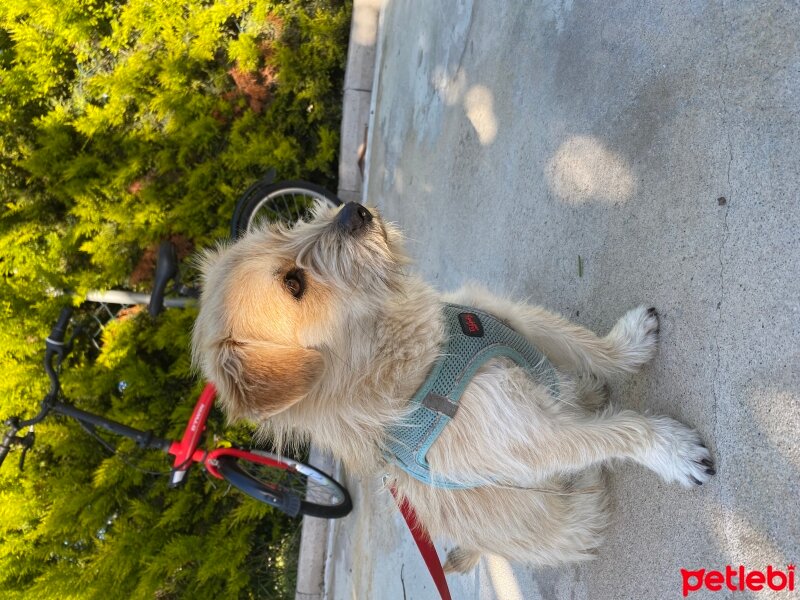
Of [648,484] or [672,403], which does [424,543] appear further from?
[672,403]

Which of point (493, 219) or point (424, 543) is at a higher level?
point (493, 219)

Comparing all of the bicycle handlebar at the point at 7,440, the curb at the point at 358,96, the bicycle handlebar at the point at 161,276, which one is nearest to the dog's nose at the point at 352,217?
the bicycle handlebar at the point at 161,276

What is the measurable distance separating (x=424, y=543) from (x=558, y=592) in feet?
2.52

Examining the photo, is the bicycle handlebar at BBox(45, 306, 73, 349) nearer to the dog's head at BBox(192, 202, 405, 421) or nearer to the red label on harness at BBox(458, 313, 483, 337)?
the dog's head at BBox(192, 202, 405, 421)

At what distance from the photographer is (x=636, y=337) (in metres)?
2.31

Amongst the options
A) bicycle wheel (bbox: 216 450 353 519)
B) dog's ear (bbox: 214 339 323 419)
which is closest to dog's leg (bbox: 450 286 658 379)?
dog's ear (bbox: 214 339 323 419)

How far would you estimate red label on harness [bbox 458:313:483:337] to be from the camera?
89.8 inches

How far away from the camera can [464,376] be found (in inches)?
82.8

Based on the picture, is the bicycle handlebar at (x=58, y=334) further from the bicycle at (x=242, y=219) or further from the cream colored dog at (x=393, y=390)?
the cream colored dog at (x=393, y=390)

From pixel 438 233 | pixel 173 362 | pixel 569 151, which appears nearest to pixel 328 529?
Result: pixel 173 362

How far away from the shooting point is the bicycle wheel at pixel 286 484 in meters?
4.47

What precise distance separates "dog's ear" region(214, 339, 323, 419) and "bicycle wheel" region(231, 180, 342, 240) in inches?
116

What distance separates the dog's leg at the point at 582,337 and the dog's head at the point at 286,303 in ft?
2.39

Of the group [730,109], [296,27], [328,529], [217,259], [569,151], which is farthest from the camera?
[296,27]
